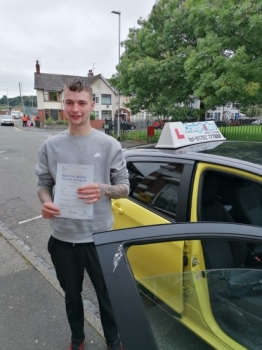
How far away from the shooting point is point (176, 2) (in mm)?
12180

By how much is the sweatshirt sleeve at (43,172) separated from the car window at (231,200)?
1265 mm

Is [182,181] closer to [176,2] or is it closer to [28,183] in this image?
[28,183]

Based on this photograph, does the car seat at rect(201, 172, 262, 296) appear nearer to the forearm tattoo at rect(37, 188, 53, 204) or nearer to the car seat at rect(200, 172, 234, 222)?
the car seat at rect(200, 172, 234, 222)

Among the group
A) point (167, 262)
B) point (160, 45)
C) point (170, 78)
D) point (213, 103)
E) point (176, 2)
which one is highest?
point (176, 2)

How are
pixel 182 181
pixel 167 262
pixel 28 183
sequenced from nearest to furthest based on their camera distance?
pixel 167 262, pixel 182 181, pixel 28 183

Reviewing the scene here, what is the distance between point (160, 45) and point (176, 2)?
1982 mm

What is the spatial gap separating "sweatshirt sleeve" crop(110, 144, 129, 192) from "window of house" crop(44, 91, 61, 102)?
42.6m

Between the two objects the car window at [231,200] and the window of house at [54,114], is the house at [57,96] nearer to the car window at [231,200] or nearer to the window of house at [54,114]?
the window of house at [54,114]

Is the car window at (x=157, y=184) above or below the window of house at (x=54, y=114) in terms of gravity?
below

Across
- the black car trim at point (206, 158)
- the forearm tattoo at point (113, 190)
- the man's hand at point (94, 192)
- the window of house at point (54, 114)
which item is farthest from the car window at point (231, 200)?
the window of house at point (54, 114)

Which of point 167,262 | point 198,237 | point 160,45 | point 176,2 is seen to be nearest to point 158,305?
point 198,237

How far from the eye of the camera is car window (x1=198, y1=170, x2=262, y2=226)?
2.30 metres

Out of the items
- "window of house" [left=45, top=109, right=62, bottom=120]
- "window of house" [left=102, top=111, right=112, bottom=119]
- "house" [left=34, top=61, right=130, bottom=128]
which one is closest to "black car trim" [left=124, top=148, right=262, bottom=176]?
"house" [left=34, top=61, right=130, bottom=128]

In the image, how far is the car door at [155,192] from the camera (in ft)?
6.82
